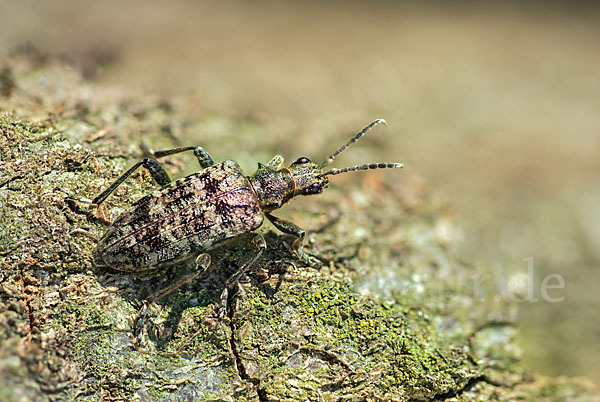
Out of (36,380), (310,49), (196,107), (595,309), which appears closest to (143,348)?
(36,380)

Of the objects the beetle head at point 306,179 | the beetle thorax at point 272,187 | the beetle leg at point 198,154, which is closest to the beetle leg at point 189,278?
the beetle thorax at point 272,187

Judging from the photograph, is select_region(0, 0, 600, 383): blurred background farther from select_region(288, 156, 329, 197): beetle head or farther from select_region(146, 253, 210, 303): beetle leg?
select_region(146, 253, 210, 303): beetle leg

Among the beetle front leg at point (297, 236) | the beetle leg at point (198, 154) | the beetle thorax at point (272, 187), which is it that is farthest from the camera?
the beetle leg at point (198, 154)

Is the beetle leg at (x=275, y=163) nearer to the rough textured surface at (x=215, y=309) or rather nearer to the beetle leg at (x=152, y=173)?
the rough textured surface at (x=215, y=309)

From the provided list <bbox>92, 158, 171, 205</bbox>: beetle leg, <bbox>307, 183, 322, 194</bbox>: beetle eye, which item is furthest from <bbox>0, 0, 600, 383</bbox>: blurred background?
<bbox>307, 183, 322, 194</bbox>: beetle eye

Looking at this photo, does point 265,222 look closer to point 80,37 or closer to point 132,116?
point 132,116

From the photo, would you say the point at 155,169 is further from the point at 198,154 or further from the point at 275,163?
the point at 275,163

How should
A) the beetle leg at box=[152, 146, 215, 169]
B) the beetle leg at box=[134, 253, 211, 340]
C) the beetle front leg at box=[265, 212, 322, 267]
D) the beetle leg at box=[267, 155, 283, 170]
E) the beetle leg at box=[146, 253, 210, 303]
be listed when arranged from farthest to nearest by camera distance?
the beetle leg at box=[267, 155, 283, 170]
the beetle leg at box=[152, 146, 215, 169]
the beetle front leg at box=[265, 212, 322, 267]
the beetle leg at box=[146, 253, 210, 303]
the beetle leg at box=[134, 253, 211, 340]
